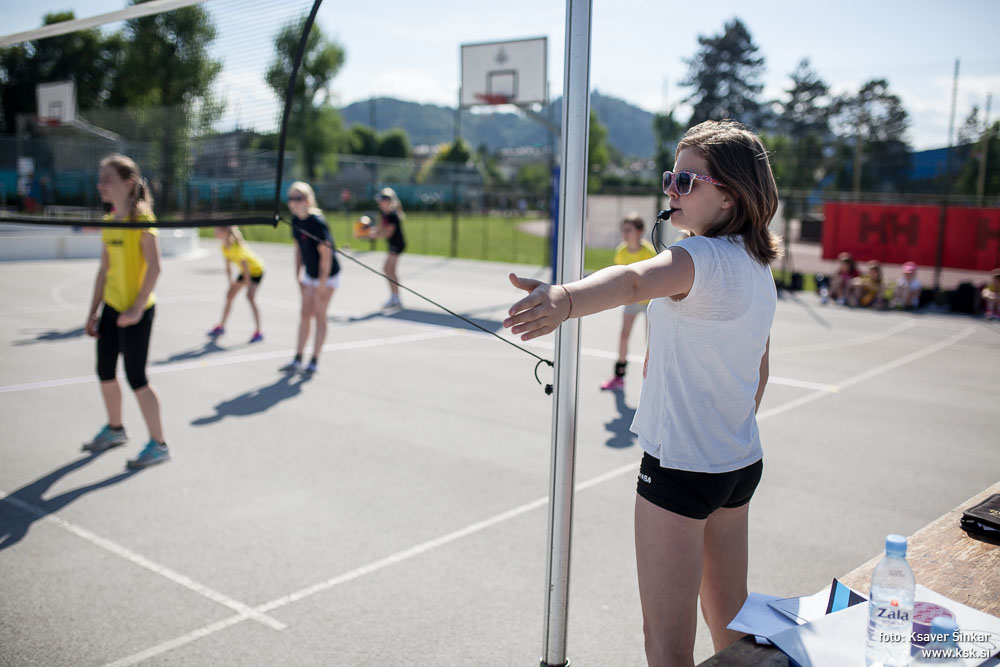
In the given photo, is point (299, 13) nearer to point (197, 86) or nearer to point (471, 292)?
point (197, 86)

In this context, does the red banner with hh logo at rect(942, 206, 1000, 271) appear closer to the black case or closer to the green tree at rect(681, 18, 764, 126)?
the black case

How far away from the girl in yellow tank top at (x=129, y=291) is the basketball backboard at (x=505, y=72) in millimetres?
11908

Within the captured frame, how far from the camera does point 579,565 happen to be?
13.6 ft

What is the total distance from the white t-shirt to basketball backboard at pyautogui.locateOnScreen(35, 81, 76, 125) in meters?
22.3

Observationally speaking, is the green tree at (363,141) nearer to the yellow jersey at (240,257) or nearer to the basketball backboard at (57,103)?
the basketball backboard at (57,103)

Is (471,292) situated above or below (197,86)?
below

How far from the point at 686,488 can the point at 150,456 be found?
15.3 feet

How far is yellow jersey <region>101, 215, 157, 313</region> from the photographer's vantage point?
538cm

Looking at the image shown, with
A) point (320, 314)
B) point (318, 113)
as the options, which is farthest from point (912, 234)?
point (318, 113)

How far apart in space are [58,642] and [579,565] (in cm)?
251

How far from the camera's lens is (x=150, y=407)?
5504mm

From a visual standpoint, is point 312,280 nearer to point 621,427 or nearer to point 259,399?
point 259,399

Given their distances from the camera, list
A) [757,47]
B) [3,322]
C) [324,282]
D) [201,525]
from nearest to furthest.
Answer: [201,525]
[324,282]
[3,322]
[757,47]

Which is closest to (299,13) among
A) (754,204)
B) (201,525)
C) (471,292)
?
(754,204)
